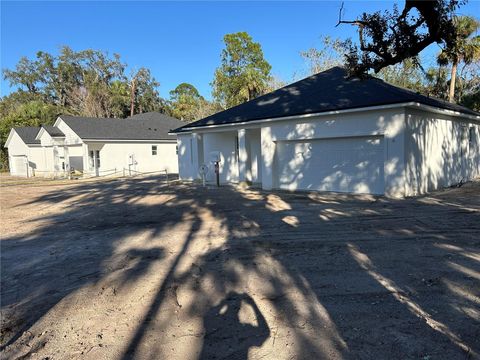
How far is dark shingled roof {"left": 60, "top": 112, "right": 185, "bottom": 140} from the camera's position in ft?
104

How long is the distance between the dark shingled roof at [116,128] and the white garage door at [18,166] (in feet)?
30.6

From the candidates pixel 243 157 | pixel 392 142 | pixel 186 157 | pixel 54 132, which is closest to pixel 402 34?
pixel 392 142

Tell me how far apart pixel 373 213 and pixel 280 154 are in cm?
699

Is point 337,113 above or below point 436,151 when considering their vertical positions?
above

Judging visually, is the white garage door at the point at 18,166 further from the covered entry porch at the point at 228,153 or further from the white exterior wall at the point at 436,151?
the white exterior wall at the point at 436,151

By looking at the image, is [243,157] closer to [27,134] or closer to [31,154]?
[31,154]

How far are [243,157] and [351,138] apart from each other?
5.88 metres

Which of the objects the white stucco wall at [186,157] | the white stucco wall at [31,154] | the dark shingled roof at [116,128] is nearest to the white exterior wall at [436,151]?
the white stucco wall at [186,157]

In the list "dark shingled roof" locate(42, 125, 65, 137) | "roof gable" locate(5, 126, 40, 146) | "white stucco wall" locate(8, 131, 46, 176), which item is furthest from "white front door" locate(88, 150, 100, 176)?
"roof gable" locate(5, 126, 40, 146)

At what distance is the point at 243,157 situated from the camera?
1847 centimetres

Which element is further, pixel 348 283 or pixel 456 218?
pixel 456 218

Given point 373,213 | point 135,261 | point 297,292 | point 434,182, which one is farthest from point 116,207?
point 434,182

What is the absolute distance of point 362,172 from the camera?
13.8 meters

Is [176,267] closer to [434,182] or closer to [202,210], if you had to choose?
[202,210]
